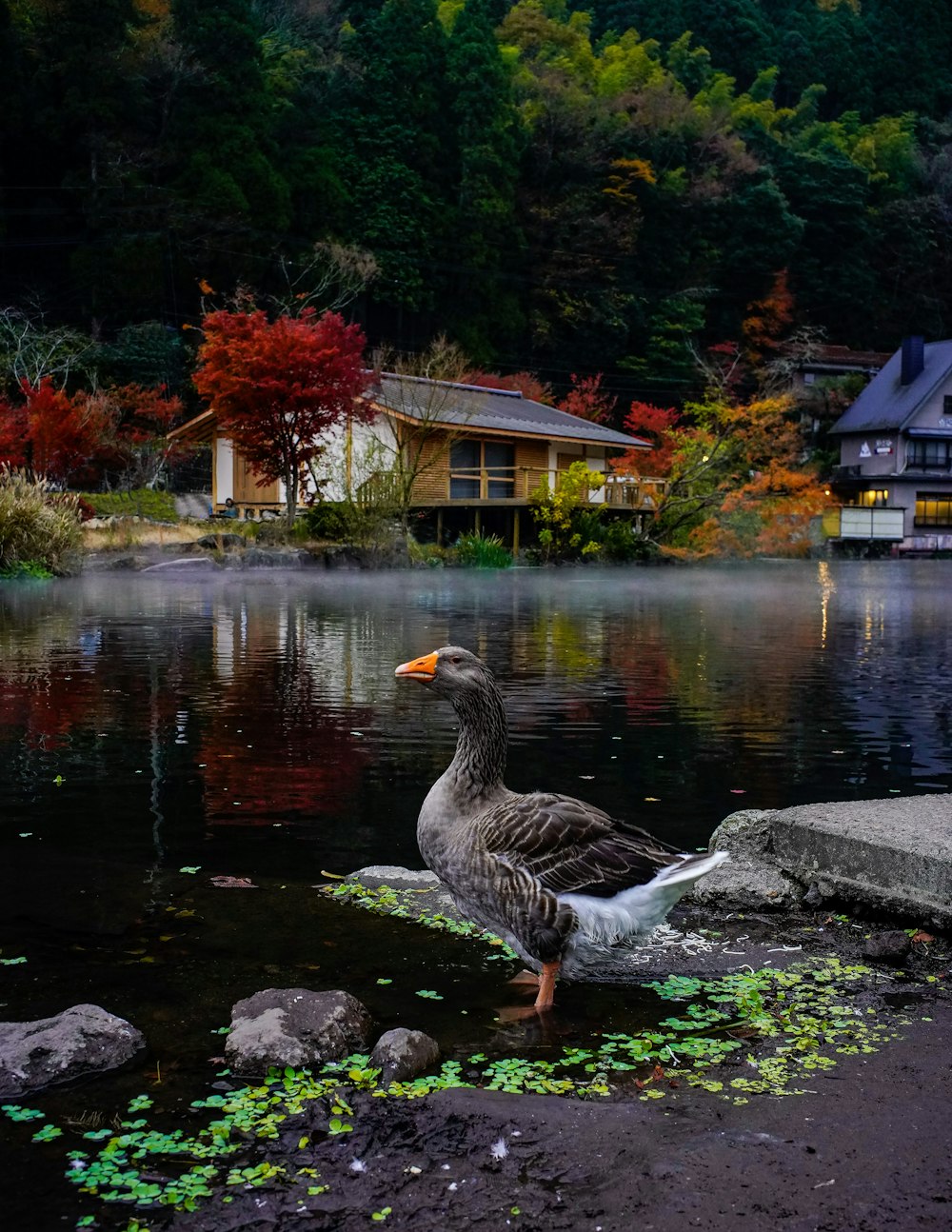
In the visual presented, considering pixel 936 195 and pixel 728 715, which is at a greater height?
pixel 936 195

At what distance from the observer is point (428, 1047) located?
→ 386 cm

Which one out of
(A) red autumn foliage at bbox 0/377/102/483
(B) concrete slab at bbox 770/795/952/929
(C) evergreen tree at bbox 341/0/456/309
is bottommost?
(B) concrete slab at bbox 770/795/952/929

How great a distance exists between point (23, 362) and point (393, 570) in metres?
15.6

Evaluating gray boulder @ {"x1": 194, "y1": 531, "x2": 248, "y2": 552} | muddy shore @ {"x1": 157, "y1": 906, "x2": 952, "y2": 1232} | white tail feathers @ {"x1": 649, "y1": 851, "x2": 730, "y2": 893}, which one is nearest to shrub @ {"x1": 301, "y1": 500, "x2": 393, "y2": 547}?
gray boulder @ {"x1": 194, "y1": 531, "x2": 248, "y2": 552}

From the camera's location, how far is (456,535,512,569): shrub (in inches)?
1463

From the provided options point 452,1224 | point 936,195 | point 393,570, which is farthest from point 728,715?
point 936,195

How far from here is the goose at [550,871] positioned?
422 cm

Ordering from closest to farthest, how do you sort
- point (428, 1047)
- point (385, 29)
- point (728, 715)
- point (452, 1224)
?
1. point (452, 1224)
2. point (428, 1047)
3. point (728, 715)
4. point (385, 29)

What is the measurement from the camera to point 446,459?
133 feet

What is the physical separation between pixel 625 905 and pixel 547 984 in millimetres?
422

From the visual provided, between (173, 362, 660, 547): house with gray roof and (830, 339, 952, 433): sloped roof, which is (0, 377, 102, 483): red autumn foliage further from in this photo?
(830, 339, 952, 433): sloped roof

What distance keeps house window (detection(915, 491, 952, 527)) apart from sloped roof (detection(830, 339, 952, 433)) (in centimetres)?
430

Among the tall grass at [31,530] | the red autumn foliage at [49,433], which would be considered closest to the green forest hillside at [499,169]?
the red autumn foliage at [49,433]

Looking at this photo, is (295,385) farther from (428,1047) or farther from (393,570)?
(428,1047)
